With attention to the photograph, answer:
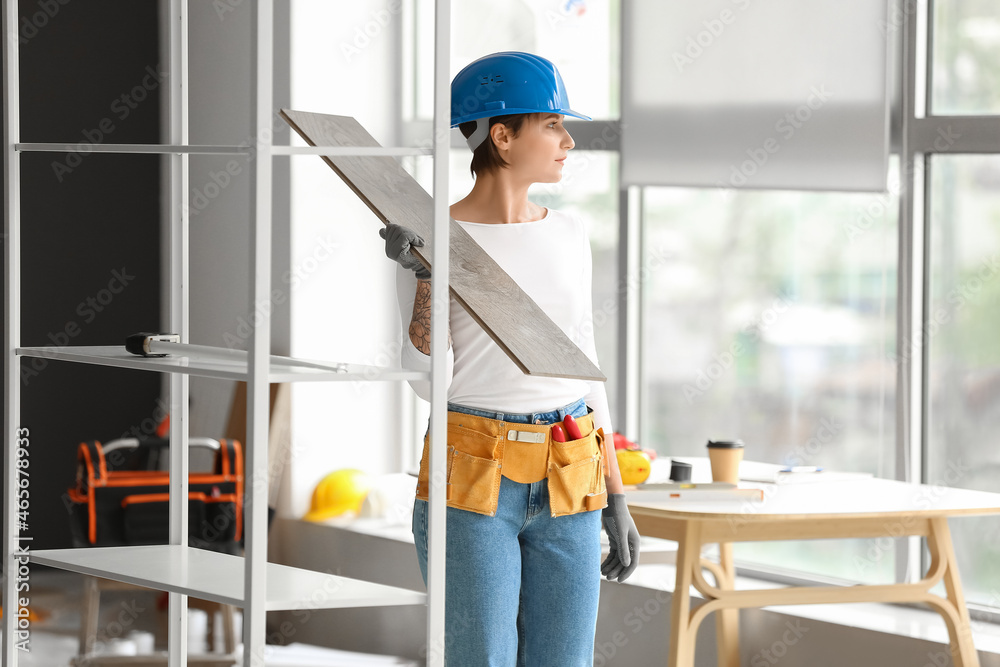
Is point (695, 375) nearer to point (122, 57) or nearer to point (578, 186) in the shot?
point (578, 186)

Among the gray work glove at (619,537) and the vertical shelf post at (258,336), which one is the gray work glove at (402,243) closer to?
the vertical shelf post at (258,336)

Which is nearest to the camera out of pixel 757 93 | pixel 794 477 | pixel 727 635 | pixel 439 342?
pixel 439 342

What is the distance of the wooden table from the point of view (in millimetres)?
2613

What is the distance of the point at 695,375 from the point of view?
386 cm

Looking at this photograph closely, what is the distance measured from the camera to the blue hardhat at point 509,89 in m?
1.88

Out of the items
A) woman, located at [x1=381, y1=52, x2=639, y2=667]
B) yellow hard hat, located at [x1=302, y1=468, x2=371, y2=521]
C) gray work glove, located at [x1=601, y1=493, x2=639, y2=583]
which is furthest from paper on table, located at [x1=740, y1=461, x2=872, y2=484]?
yellow hard hat, located at [x1=302, y1=468, x2=371, y2=521]

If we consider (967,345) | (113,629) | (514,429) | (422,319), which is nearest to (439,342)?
(422,319)

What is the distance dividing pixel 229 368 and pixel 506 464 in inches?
16.8

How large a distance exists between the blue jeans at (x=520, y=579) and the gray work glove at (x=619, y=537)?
132 mm

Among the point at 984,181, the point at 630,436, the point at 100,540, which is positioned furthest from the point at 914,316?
the point at 100,540

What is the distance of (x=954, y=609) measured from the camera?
108 inches

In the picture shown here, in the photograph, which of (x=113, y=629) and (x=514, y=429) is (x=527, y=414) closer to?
(x=514, y=429)

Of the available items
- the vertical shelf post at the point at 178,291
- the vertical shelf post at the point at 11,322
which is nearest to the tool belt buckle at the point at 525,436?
the vertical shelf post at the point at 178,291

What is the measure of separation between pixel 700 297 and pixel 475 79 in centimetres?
205
